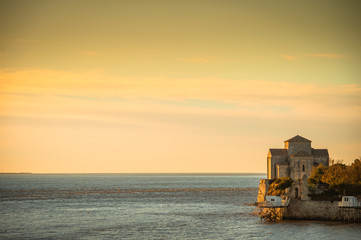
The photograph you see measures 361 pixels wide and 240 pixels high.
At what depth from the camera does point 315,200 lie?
2746 inches

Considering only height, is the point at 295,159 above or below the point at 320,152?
below

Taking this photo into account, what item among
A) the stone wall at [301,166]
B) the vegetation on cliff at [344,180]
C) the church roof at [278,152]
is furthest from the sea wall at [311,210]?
the church roof at [278,152]

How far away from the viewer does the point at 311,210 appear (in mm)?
66125

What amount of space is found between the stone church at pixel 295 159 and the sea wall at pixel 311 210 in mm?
35182

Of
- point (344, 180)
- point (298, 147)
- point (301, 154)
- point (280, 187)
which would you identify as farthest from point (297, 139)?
point (344, 180)

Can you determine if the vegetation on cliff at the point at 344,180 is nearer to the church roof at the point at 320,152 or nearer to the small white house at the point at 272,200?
the small white house at the point at 272,200

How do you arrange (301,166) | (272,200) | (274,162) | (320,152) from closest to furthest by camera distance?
1. (272,200)
2. (301,166)
3. (274,162)
4. (320,152)

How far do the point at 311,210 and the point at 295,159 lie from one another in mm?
37560

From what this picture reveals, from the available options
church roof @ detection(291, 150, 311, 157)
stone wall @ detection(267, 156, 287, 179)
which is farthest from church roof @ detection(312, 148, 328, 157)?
stone wall @ detection(267, 156, 287, 179)

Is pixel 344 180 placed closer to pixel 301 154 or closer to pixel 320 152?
pixel 301 154

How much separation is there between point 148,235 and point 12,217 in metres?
28.2

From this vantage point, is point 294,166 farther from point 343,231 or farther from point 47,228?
point 47,228

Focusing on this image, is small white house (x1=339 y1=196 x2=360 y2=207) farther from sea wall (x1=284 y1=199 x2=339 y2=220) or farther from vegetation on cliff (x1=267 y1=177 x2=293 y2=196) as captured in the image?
vegetation on cliff (x1=267 y1=177 x2=293 y2=196)

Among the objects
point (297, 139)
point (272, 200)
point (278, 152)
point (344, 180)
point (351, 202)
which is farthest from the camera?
point (297, 139)
